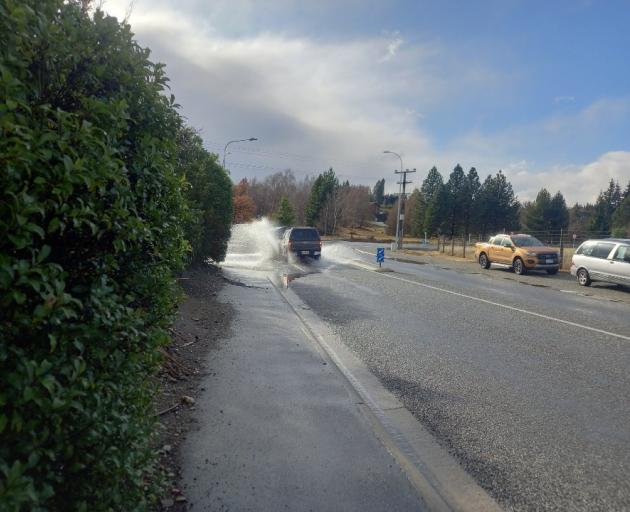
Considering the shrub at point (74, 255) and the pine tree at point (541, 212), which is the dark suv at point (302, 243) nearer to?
the shrub at point (74, 255)

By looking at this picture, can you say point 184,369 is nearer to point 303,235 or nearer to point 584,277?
point 584,277

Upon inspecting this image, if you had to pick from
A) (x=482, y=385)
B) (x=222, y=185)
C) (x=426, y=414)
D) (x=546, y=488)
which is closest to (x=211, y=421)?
(x=426, y=414)

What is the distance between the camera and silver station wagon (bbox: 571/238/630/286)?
52.2 feet

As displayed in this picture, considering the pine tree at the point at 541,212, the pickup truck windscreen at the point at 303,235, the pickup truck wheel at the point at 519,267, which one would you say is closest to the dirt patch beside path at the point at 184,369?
the pickup truck windscreen at the point at 303,235

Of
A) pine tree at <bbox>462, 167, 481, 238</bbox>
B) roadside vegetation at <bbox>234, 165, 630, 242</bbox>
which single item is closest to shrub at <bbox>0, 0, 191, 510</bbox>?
roadside vegetation at <bbox>234, 165, 630, 242</bbox>

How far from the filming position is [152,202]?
2.83 m

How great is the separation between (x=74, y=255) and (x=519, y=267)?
2236cm

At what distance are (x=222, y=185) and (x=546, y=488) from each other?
13644mm

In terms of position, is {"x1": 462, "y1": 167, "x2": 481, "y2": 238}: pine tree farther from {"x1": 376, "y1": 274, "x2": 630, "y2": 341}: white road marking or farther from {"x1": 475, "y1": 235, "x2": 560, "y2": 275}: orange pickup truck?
{"x1": 376, "y1": 274, "x2": 630, "y2": 341}: white road marking

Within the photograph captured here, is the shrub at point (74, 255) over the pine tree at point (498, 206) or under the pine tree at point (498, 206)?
under

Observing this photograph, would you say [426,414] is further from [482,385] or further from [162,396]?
[162,396]

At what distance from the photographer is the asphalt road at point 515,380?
3703 millimetres

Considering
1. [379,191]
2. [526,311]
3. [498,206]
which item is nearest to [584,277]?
[526,311]

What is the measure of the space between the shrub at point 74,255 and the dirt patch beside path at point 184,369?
911 mm
